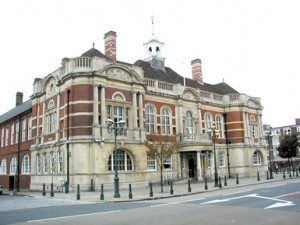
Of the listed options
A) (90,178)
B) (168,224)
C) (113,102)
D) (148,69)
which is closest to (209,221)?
(168,224)

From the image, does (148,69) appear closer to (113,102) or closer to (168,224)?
(113,102)

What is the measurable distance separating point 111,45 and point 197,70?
17060mm

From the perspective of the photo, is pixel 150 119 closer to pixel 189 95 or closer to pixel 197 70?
pixel 189 95

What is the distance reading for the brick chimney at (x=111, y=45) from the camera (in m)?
35.4

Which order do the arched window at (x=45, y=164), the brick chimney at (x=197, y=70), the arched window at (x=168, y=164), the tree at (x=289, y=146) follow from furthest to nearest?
the brick chimney at (x=197, y=70)
the tree at (x=289, y=146)
the arched window at (x=168, y=164)
the arched window at (x=45, y=164)

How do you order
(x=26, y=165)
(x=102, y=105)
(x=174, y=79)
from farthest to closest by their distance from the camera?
(x=174, y=79) < (x=26, y=165) < (x=102, y=105)

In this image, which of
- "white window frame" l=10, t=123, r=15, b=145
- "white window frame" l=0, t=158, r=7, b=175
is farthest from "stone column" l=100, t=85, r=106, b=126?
"white window frame" l=0, t=158, r=7, b=175

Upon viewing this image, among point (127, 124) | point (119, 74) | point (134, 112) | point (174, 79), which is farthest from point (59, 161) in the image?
point (174, 79)

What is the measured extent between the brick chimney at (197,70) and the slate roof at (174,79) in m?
1.42

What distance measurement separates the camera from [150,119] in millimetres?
35281

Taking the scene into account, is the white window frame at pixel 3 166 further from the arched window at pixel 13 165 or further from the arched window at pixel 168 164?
the arched window at pixel 168 164

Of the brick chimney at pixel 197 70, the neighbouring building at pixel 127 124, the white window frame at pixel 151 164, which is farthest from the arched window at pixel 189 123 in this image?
the brick chimney at pixel 197 70

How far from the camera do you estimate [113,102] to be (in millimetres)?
30516

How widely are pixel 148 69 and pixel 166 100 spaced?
5.89 m
